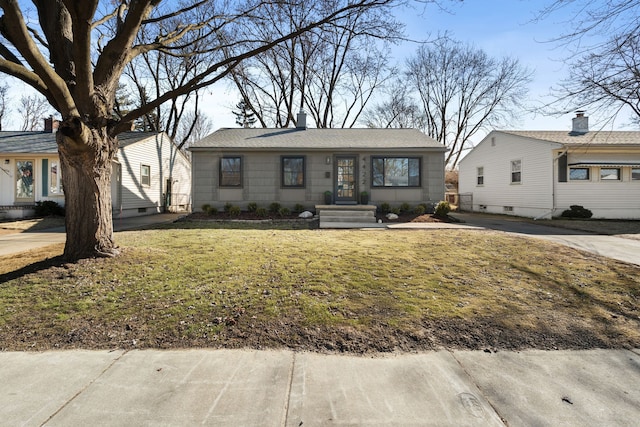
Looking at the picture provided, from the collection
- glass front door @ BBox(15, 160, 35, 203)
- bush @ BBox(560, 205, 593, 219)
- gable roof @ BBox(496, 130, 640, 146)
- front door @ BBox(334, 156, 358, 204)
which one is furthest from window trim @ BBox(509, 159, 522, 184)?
glass front door @ BBox(15, 160, 35, 203)

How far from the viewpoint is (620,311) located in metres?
3.63

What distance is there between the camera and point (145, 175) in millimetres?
17078

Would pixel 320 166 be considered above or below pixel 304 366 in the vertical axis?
above

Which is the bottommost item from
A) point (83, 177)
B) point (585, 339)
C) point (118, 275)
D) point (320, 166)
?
point (585, 339)

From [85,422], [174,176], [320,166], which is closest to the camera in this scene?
[85,422]

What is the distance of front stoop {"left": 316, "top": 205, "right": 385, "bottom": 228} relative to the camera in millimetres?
10977

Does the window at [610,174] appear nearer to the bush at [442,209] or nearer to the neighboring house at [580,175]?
the neighboring house at [580,175]

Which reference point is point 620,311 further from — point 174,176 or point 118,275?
point 174,176

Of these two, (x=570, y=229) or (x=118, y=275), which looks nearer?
(x=118, y=275)

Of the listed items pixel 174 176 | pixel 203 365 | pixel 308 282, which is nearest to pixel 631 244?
pixel 308 282

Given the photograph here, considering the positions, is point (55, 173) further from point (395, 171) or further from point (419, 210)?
point (419, 210)

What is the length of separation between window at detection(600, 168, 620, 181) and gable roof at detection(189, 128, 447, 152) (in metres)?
7.90

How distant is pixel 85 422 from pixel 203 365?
31.8 inches

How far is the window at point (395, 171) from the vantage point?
13.3 m
